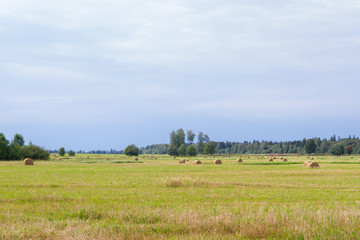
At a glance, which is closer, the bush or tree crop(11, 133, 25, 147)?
the bush

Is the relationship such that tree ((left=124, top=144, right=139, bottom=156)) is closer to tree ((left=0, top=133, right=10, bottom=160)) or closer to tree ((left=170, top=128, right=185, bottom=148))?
tree ((left=170, top=128, right=185, bottom=148))

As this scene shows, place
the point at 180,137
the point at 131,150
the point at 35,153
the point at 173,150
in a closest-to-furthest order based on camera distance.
Result: the point at 35,153 → the point at 131,150 → the point at 173,150 → the point at 180,137

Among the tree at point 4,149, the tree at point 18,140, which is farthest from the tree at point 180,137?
the tree at point 4,149

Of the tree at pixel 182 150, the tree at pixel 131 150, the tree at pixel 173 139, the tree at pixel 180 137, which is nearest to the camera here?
the tree at pixel 182 150

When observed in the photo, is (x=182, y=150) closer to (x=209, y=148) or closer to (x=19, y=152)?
(x=209, y=148)

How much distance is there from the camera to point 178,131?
191250 millimetres

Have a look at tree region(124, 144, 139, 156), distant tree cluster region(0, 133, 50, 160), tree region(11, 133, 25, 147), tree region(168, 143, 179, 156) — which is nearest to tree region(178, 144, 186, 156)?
tree region(168, 143, 179, 156)

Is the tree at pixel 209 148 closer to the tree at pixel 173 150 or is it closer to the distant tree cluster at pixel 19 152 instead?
the tree at pixel 173 150

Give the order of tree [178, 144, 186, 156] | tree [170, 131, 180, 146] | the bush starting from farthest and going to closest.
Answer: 1. tree [170, 131, 180, 146]
2. tree [178, 144, 186, 156]
3. the bush

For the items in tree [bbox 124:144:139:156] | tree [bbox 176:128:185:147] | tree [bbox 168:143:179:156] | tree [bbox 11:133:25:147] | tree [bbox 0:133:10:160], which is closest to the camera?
tree [bbox 0:133:10:160]

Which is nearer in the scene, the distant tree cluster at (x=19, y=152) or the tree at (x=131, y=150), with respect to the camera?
the distant tree cluster at (x=19, y=152)

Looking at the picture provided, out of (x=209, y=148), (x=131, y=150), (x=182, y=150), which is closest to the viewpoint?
(x=182, y=150)

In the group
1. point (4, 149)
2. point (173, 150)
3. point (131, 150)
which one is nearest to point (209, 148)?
point (173, 150)

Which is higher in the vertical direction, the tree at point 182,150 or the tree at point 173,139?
the tree at point 173,139
